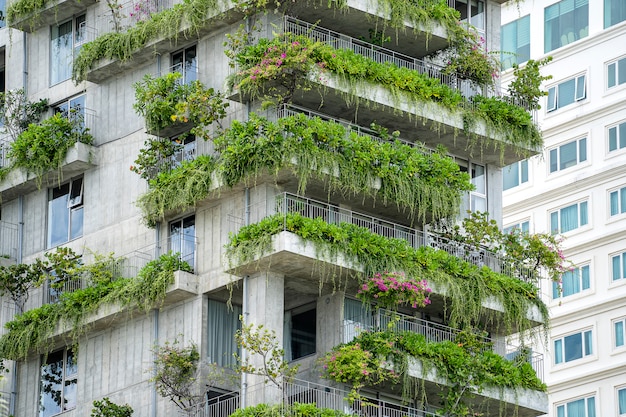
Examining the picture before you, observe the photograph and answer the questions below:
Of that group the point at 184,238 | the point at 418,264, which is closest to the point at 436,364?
the point at 418,264

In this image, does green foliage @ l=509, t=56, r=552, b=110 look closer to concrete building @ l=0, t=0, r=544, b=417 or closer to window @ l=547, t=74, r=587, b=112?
concrete building @ l=0, t=0, r=544, b=417

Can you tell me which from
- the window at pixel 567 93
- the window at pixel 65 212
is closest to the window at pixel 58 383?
the window at pixel 65 212

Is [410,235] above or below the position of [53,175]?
below

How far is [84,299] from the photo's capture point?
57500 millimetres

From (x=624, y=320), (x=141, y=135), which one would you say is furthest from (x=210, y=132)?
(x=624, y=320)

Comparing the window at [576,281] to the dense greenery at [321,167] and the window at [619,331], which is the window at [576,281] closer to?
the window at [619,331]

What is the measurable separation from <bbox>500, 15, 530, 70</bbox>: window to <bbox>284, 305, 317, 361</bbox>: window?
33.1m

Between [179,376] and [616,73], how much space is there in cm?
3426

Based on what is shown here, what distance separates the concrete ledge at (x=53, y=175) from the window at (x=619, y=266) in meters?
27.9

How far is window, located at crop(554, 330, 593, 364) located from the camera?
267 feet

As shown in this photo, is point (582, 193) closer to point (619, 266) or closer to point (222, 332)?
point (619, 266)

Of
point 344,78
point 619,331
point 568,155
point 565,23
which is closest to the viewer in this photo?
point 344,78

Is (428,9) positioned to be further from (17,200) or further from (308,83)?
(17,200)

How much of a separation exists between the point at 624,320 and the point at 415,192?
1062 inches
